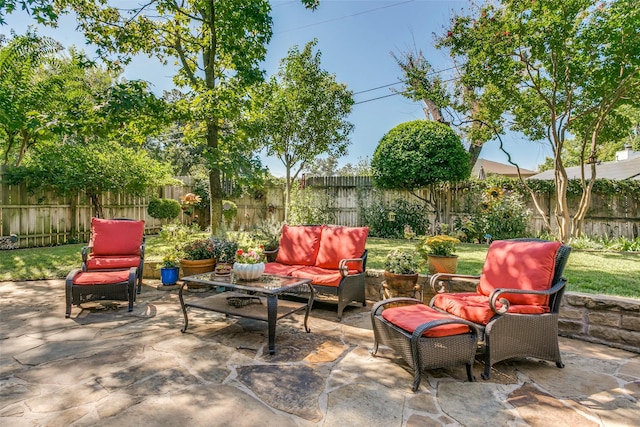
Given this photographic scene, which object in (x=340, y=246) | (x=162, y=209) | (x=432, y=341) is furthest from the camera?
(x=162, y=209)

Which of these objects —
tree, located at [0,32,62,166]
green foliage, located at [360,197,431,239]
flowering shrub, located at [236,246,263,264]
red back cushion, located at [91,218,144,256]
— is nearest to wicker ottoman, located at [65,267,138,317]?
red back cushion, located at [91,218,144,256]

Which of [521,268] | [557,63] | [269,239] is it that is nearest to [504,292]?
[521,268]

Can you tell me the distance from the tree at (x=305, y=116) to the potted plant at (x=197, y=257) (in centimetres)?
481

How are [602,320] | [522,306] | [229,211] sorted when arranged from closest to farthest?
[522,306]
[602,320]
[229,211]

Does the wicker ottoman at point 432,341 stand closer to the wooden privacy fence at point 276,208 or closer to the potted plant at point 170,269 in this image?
the potted plant at point 170,269

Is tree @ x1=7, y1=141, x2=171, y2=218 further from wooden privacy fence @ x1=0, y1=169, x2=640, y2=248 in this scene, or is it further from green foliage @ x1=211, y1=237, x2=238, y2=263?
green foliage @ x1=211, y1=237, x2=238, y2=263

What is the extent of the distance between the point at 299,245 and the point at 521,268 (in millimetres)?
2692

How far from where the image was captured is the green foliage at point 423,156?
873cm

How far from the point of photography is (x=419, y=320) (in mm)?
2805

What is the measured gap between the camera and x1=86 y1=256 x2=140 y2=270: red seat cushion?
4715mm

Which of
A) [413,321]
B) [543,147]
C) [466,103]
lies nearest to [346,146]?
[466,103]

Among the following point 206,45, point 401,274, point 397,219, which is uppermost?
point 206,45

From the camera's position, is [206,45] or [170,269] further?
[206,45]

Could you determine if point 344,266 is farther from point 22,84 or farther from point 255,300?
point 22,84
